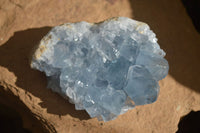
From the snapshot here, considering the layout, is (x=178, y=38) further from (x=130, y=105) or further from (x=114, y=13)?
(x=130, y=105)

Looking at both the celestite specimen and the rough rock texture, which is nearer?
the celestite specimen

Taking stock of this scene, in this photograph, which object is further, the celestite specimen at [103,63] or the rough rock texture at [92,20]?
the rough rock texture at [92,20]

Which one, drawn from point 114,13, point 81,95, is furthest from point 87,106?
point 114,13

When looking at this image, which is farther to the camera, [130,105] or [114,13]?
[114,13]
